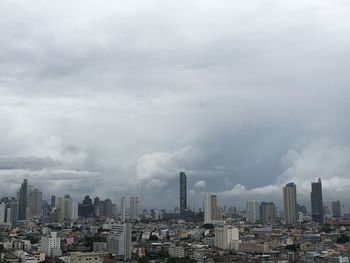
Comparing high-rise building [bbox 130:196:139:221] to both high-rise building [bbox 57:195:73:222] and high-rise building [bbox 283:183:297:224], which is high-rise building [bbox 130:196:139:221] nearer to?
high-rise building [bbox 57:195:73:222]

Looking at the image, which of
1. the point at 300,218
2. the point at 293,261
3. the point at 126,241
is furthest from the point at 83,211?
the point at 293,261

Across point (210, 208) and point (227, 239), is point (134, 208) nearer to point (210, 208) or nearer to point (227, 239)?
point (210, 208)

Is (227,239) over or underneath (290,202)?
underneath

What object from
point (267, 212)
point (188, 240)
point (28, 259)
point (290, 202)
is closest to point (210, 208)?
point (290, 202)

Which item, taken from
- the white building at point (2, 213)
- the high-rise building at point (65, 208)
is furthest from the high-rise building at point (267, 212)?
the white building at point (2, 213)

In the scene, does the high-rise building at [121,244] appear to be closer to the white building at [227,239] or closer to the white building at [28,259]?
the white building at [28,259]

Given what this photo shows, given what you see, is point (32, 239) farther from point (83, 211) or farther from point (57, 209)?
point (83, 211)
